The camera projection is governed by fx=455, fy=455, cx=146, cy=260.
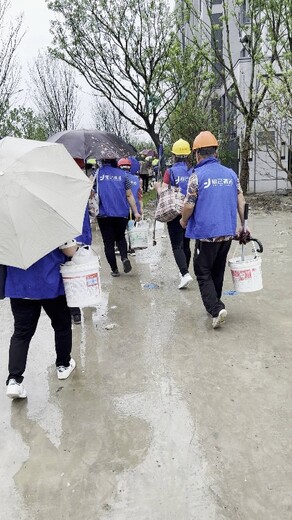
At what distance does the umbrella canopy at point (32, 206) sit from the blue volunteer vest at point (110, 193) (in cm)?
314

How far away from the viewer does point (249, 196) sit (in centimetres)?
1528

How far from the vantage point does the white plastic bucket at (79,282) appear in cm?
323

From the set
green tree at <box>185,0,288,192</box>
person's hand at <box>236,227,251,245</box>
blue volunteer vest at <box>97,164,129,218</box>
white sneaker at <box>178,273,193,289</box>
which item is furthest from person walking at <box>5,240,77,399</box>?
green tree at <box>185,0,288,192</box>

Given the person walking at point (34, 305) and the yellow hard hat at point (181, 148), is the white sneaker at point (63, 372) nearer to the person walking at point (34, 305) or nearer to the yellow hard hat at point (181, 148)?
the person walking at point (34, 305)

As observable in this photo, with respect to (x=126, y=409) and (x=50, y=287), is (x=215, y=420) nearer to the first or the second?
→ (x=126, y=409)

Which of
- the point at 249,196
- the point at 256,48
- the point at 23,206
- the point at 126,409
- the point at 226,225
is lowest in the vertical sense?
the point at 249,196

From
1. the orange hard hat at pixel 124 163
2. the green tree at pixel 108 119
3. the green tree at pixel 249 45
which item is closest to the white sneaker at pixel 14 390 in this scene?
the orange hard hat at pixel 124 163

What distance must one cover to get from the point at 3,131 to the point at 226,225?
13.2 metres

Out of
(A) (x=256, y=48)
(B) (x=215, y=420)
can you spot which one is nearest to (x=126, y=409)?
(B) (x=215, y=420)

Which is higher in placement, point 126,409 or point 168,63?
point 168,63

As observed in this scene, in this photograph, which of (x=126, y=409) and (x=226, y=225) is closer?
(x=126, y=409)

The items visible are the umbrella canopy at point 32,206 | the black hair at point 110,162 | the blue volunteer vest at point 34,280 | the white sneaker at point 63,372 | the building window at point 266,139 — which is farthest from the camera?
the building window at point 266,139

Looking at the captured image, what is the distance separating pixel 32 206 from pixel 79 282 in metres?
0.69

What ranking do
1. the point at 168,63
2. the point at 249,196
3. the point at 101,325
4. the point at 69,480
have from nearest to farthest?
1. the point at 69,480
2. the point at 101,325
3. the point at 249,196
4. the point at 168,63
